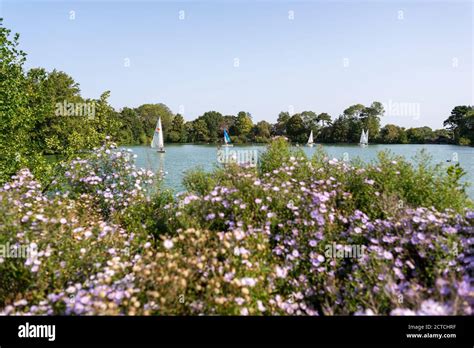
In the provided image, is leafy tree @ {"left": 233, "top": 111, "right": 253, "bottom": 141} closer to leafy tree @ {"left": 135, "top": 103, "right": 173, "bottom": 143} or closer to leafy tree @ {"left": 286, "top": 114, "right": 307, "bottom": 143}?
leafy tree @ {"left": 286, "top": 114, "right": 307, "bottom": 143}

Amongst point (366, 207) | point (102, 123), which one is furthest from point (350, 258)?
point (102, 123)

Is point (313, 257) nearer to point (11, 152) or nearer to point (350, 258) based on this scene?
point (350, 258)

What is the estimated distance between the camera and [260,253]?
327 cm

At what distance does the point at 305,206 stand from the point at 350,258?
3.14 ft

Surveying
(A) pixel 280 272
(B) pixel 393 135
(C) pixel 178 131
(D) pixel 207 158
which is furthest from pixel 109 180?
(B) pixel 393 135

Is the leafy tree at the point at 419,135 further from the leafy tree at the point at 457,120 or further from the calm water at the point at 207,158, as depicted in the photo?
the calm water at the point at 207,158

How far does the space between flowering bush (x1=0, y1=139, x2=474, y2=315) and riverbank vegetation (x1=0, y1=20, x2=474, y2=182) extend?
3106 mm

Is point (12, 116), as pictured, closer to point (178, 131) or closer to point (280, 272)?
point (280, 272)

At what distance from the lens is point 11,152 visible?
7.29 m

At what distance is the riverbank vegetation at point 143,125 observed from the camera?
23.8 ft

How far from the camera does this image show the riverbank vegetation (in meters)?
7.25

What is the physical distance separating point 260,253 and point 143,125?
6931 centimetres

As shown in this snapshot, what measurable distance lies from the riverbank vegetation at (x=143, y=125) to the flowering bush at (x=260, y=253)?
3106 millimetres
